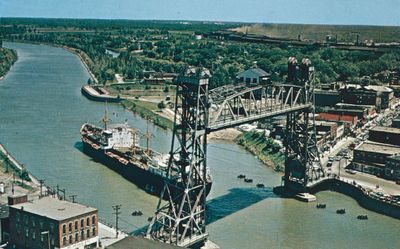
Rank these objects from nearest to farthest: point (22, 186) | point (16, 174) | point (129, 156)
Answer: point (22, 186), point (16, 174), point (129, 156)

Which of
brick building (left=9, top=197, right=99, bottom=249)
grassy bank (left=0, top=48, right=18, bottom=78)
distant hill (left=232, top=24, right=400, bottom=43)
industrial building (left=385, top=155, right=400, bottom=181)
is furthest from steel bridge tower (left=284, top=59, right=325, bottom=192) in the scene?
distant hill (left=232, top=24, right=400, bottom=43)

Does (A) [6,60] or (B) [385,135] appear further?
(A) [6,60]

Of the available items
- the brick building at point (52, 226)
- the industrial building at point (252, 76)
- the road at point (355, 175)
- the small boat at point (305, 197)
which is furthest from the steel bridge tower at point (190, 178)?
the industrial building at point (252, 76)

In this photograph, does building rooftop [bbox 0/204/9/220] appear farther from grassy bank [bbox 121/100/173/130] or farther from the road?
grassy bank [bbox 121/100/173/130]

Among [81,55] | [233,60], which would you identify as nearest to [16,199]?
[233,60]

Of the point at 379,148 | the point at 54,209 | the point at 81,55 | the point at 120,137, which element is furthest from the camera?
the point at 81,55

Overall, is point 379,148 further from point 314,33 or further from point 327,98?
point 314,33
